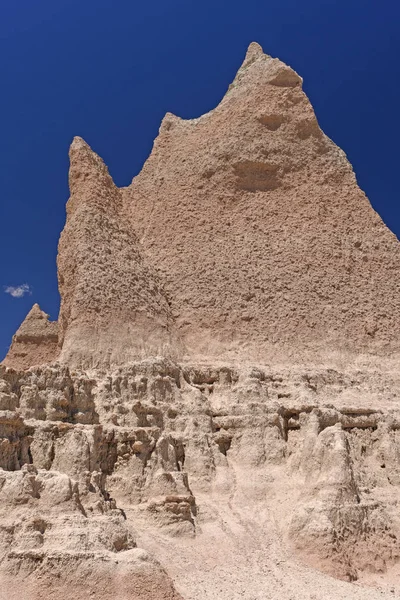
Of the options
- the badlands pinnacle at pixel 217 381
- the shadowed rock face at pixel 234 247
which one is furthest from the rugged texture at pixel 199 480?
the shadowed rock face at pixel 234 247

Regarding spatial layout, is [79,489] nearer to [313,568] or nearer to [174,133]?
[313,568]

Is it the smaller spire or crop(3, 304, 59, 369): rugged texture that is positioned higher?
the smaller spire

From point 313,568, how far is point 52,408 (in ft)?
25.9

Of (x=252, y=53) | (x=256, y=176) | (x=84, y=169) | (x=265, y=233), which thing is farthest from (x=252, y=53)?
(x=84, y=169)

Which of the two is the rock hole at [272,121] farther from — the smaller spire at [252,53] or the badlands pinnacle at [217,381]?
the smaller spire at [252,53]

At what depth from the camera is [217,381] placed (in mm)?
24234

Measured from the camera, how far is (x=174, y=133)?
110 feet

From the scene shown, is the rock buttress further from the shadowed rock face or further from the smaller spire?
the smaller spire

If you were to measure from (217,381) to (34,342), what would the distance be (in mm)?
13981

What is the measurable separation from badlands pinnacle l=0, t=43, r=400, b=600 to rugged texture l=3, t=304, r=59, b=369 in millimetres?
105

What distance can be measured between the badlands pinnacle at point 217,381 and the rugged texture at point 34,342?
10 cm

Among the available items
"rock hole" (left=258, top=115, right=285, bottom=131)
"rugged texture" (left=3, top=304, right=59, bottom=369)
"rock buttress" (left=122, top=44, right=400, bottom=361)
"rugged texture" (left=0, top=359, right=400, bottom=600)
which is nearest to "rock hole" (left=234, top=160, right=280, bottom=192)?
"rock buttress" (left=122, top=44, right=400, bottom=361)

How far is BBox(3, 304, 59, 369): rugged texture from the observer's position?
34.3m

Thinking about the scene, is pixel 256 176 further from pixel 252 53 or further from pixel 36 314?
pixel 36 314
